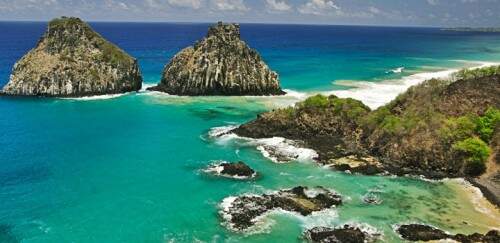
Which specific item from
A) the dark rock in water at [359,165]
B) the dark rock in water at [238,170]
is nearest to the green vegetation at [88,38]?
the dark rock in water at [238,170]

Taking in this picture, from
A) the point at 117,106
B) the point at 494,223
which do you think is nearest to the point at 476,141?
the point at 494,223

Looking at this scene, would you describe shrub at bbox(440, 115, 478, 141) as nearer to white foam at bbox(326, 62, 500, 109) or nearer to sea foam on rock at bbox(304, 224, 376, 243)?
sea foam on rock at bbox(304, 224, 376, 243)

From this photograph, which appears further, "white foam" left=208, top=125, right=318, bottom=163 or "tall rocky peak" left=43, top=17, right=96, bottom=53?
"tall rocky peak" left=43, top=17, right=96, bottom=53

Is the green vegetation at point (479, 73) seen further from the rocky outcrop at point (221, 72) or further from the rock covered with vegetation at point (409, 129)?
the rocky outcrop at point (221, 72)

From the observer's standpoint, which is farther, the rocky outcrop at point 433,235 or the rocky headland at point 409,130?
the rocky headland at point 409,130

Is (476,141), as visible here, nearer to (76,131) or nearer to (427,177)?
(427,177)

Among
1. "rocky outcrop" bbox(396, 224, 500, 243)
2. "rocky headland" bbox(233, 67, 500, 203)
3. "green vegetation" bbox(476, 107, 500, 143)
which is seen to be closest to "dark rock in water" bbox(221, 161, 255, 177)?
"rocky headland" bbox(233, 67, 500, 203)

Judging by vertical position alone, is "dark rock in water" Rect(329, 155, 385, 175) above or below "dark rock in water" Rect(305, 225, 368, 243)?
above
